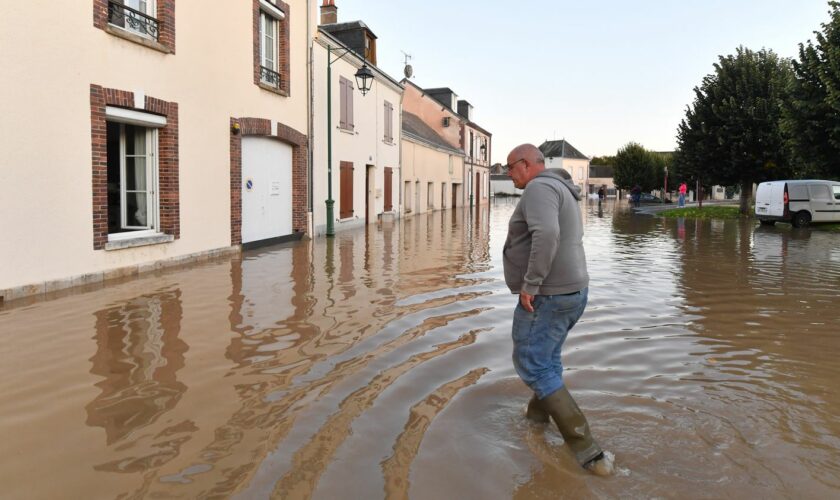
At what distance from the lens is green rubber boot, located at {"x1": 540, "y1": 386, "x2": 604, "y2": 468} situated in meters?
3.17

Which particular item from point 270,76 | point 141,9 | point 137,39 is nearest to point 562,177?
point 137,39

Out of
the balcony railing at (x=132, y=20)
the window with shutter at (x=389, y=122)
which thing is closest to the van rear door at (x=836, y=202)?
the window with shutter at (x=389, y=122)

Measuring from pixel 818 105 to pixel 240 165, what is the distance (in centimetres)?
1704

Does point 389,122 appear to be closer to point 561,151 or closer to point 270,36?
point 270,36

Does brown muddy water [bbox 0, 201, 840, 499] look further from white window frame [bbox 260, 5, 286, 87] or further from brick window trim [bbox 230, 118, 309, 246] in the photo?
white window frame [bbox 260, 5, 286, 87]

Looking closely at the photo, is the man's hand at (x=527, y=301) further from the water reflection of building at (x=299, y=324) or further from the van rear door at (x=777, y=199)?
the van rear door at (x=777, y=199)

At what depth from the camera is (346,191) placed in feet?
64.5

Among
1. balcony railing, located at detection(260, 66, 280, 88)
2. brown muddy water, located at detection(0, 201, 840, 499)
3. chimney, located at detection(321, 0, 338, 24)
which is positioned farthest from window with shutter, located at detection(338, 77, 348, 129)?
brown muddy water, located at detection(0, 201, 840, 499)

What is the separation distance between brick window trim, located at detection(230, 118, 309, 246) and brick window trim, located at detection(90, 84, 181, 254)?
1.89m

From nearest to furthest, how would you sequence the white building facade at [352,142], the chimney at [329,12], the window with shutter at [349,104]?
the white building facade at [352,142] < the window with shutter at [349,104] < the chimney at [329,12]

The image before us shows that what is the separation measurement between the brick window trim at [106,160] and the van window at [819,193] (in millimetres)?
19615

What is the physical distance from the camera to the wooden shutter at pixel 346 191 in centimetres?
1928

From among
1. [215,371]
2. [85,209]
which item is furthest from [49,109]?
[215,371]

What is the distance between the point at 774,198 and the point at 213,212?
1833cm
